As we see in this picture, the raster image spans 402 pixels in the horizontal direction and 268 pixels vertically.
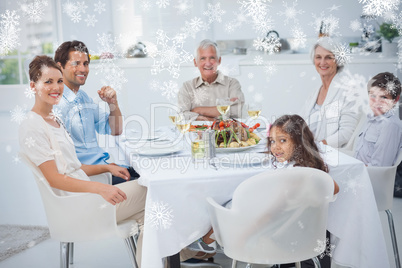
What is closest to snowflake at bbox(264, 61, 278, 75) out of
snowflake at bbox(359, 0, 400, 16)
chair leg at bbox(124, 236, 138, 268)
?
snowflake at bbox(359, 0, 400, 16)

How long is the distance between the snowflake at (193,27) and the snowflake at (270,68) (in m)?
1.03

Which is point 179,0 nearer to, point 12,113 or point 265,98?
point 265,98

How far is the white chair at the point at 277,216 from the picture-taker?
1240 mm

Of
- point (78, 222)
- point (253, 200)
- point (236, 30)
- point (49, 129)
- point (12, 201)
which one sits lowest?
point (12, 201)

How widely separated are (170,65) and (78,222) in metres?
2.84

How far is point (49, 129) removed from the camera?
5.17ft

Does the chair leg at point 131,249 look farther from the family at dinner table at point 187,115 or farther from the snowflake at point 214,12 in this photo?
the snowflake at point 214,12

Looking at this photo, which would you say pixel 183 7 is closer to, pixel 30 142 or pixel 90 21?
pixel 90 21

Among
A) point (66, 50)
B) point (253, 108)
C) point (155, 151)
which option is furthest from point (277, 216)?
point (66, 50)

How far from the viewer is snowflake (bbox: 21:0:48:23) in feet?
15.6

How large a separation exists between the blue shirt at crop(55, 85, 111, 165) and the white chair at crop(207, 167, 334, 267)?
840mm

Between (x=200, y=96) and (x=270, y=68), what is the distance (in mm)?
1172

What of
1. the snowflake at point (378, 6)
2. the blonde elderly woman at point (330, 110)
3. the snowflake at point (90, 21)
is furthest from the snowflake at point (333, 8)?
the snowflake at point (90, 21)

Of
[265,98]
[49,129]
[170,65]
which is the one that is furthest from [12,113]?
[49,129]
